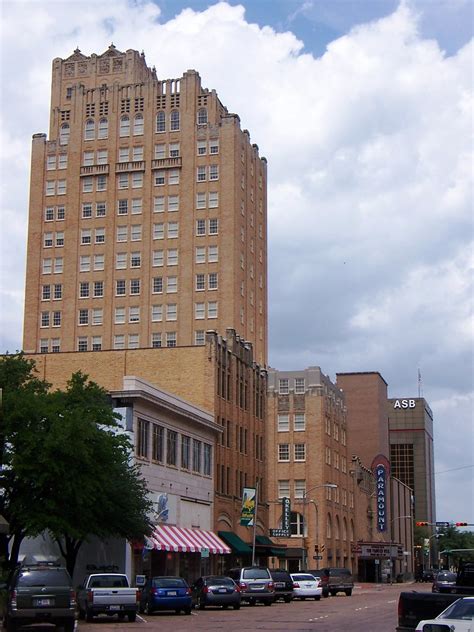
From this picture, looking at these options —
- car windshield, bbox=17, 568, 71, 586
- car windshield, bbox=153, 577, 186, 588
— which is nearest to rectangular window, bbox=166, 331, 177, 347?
car windshield, bbox=153, 577, 186, 588

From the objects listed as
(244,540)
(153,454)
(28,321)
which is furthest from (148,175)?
(153,454)

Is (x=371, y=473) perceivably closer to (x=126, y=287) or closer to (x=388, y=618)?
(x=126, y=287)

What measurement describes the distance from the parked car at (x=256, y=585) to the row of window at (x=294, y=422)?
55526 millimetres

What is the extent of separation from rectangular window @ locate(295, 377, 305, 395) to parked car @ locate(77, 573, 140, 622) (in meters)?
70.8

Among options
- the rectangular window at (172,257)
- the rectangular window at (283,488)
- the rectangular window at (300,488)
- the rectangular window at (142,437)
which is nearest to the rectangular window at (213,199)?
the rectangular window at (172,257)

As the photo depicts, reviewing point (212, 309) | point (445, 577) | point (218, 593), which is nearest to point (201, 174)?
point (212, 309)

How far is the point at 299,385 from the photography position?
10506 centimetres

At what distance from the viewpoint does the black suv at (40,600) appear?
2630cm

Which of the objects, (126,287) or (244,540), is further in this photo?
(126,287)

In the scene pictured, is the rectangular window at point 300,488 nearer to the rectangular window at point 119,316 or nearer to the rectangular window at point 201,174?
the rectangular window at point 119,316

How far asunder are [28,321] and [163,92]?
1090 inches

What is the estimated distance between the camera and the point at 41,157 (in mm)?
105062

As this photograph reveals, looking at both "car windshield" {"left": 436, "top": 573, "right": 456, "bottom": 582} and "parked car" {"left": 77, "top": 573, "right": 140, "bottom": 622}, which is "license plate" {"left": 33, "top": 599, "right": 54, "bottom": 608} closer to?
"parked car" {"left": 77, "top": 573, "right": 140, "bottom": 622}

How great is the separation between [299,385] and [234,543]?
39.5 m
